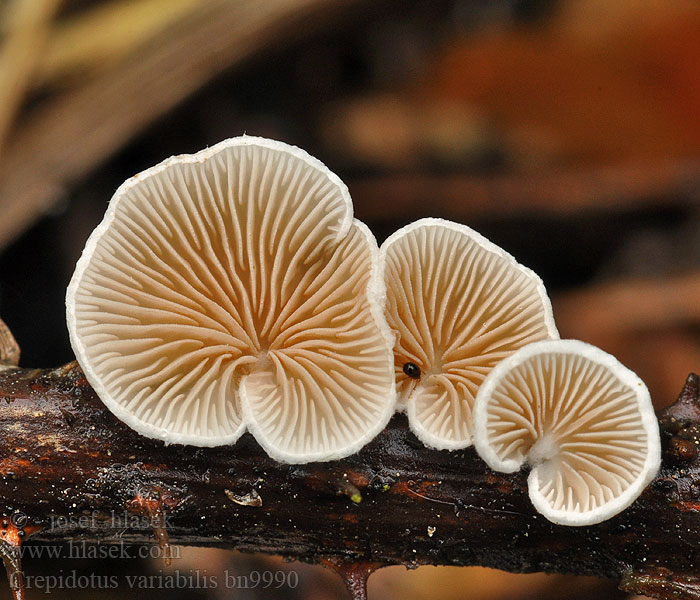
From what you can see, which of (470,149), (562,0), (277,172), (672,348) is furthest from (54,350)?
(562,0)

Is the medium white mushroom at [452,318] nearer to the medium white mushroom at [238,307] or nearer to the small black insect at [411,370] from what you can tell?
the small black insect at [411,370]

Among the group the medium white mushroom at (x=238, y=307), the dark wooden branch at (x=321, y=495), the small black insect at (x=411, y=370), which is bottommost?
the dark wooden branch at (x=321, y=495)

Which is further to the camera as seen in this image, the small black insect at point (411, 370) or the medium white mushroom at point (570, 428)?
the small black insect at point (411, 370)

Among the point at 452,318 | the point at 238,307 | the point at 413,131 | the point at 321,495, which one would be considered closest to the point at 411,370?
the point at 452,318

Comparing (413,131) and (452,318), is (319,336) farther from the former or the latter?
(413,131)

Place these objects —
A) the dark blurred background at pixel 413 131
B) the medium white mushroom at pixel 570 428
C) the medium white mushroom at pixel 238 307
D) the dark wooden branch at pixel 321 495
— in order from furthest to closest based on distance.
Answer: the dark blurred background at pixel 413 131
the dark wooden branch at pixel 321 495
the medium white mushroom at pixel 238 307
the medium white mushroom at pixel 570 428

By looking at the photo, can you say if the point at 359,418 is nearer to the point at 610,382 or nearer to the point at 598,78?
the point at 610,382

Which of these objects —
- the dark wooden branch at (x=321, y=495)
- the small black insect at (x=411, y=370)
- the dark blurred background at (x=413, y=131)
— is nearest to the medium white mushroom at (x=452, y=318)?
the small black insect at (x=411, y=370)
